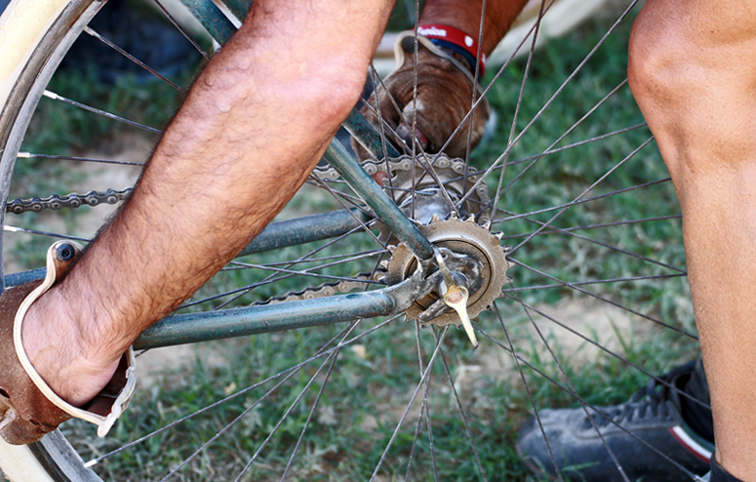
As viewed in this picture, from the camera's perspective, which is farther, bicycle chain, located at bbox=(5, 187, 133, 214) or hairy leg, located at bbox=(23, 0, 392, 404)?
bicycle chain, located at bbox=(5, 187, 133, 214)

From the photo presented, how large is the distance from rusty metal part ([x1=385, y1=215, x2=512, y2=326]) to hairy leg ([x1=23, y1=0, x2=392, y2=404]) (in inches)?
13.6

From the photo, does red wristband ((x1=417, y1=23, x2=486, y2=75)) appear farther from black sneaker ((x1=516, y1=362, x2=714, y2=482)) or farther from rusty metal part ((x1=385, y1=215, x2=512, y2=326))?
black sneaker ((x1=516, y1=362, x2=714, y2=482))

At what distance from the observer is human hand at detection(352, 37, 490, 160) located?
1.51m

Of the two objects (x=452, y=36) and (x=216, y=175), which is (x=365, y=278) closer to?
(x=216, y=175)

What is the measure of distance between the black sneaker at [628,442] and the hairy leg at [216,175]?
1010 mm

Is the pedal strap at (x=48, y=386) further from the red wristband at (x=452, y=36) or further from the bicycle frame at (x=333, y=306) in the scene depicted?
the red wristband at (x=452, y=36)

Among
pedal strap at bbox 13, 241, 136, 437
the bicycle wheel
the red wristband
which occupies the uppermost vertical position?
the red wristband

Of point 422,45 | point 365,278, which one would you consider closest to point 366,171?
point 365,278

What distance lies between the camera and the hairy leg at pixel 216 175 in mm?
948

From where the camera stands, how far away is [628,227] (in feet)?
7.59

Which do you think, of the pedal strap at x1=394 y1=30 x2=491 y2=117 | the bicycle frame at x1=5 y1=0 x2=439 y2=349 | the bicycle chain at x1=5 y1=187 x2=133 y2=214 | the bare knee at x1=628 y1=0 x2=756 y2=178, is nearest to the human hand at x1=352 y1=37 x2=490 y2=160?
the pedal strap at x1=394 y1=30 x2=491 y2=117

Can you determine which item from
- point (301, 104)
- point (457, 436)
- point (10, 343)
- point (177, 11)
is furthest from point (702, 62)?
point (177, 11)

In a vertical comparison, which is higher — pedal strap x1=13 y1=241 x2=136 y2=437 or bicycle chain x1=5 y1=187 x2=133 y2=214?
bicycle chain x1=5 y1=187 x2=133 y2=214

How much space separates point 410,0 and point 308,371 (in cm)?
185
